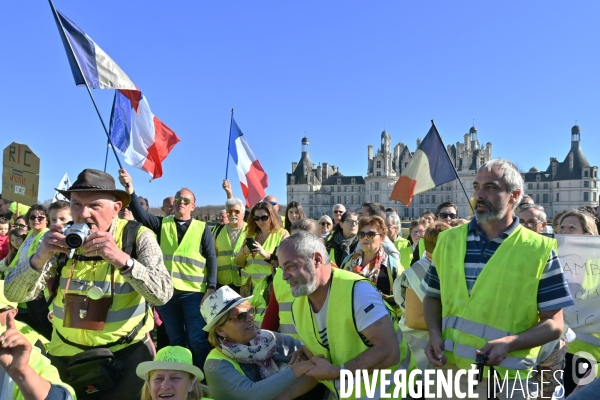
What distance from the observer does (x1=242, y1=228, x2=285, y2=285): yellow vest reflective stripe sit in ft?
20.5

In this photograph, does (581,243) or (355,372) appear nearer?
(355,372)

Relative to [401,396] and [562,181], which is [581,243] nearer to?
[401,396]

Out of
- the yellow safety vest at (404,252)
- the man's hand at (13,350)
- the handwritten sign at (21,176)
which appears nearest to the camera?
the man's hand at (13,350)

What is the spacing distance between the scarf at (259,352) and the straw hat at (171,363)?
32 centimetres

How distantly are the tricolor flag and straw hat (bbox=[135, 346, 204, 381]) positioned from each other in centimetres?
688

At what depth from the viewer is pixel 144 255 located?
325 centimetres

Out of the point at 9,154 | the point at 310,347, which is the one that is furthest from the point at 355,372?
the point at 9,154

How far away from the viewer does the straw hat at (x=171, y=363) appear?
9.88 ft

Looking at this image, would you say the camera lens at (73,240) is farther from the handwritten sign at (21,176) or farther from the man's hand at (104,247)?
the handwritten sign at (21,176)

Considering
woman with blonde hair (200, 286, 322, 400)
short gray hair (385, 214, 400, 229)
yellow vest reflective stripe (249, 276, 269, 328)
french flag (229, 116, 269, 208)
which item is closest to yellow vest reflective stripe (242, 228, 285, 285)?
yellow vest reflective stripe (249, 276, 269, 328)

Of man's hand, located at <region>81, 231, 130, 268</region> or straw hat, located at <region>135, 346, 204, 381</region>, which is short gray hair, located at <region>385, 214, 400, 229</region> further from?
man's hand, located at <region>81, 231, 130, 268</region>

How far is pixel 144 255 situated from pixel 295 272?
36.3 inches

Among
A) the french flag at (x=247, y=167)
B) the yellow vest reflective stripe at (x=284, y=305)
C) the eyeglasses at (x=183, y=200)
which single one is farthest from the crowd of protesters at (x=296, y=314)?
the french flag at (x=247, y=167)

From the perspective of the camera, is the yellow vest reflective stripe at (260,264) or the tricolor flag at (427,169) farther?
the tricolor flag at (427,169)
